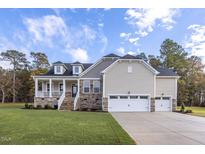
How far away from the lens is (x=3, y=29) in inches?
1063

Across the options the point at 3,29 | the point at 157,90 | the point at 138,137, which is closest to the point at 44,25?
the point at 3,29

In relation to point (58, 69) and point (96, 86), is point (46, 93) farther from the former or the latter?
point (96, 86)

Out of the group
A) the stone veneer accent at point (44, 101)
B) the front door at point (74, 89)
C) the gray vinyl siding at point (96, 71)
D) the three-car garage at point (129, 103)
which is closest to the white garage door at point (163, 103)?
the three-car garage at point (129, 103)

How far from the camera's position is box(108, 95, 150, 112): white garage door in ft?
66.3

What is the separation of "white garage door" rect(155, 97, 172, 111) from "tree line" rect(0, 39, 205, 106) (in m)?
8.81

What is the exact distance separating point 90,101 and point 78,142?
15376 mm

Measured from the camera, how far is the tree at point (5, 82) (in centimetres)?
3634

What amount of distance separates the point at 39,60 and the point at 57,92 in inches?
620

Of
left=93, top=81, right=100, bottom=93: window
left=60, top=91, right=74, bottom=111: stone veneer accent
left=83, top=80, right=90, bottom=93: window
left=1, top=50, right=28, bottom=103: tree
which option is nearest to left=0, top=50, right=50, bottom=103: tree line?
left=1, top=50, right=28, bottom=103: tree

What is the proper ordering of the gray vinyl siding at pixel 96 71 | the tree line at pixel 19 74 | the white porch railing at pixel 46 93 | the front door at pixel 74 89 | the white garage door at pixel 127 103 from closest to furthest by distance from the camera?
the white garage door at pixel 127 103
the gray vinyl siding at pixel 96 71
the white porch railing at pixel 46 93
the front door at pixel 74 89
the tree line at pixel 19 74

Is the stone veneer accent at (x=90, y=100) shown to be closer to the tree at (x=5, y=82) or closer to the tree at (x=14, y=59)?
the tree at (x=14, y=59)

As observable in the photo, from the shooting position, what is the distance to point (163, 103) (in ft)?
70.0

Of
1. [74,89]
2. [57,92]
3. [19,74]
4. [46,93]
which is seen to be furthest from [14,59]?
[74,89]

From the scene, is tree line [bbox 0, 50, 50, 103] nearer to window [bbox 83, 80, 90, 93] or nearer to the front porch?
the front porch
